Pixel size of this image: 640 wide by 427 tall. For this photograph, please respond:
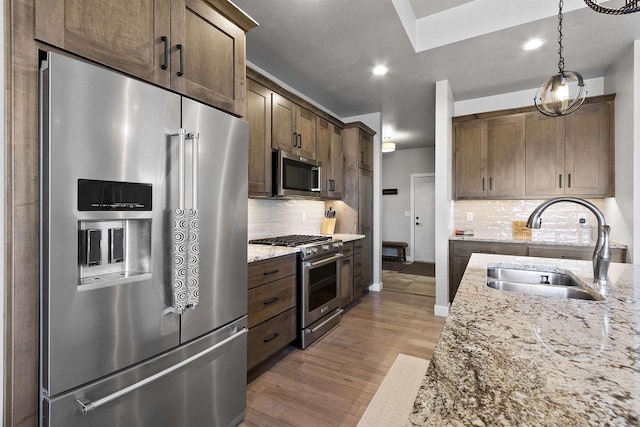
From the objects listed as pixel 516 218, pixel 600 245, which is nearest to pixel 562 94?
pixel 600 245

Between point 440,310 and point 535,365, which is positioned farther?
point 440,310

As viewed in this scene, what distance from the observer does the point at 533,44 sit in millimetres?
2846

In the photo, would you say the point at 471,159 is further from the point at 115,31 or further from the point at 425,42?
the point at 115,31

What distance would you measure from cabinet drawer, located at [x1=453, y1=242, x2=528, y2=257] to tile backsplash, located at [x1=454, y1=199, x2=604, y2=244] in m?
0.57

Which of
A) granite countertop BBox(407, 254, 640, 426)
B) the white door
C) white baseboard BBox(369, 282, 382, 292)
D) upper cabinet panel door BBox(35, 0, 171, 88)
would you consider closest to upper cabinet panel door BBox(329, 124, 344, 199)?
white baseboard BBox(369, 282, 382, 292)

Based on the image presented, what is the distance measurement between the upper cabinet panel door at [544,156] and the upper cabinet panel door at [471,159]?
0.48m

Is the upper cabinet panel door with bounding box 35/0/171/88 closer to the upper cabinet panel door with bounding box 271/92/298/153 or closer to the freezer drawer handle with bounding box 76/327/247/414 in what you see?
the freezer drawer handle with bounding box 76/327/247/414

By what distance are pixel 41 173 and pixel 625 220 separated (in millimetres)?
4400

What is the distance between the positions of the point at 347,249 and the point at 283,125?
1.59 metres

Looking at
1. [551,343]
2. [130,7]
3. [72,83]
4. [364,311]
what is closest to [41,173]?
[72,83]

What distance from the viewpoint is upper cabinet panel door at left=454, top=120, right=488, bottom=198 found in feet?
13.1

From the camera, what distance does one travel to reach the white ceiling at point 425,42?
8.02 ft

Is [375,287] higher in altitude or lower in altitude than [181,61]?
lower

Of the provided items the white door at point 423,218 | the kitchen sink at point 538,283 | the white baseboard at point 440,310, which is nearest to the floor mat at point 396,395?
the kitchen sink at point 538,283
